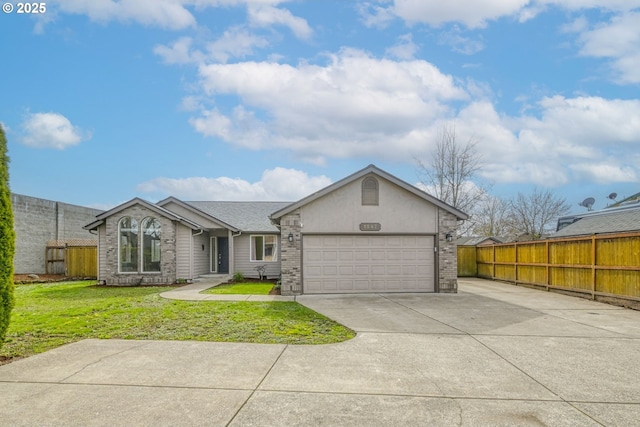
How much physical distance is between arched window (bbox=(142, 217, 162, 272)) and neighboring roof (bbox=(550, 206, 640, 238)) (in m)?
19.6

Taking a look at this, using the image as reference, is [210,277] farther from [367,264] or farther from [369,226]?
[369,226]

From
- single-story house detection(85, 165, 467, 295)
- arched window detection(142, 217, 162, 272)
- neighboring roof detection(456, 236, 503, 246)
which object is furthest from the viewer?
neighboring roof detection(456, 236, 503, 246)

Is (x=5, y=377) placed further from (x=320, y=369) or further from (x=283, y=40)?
(x=283, y=40)

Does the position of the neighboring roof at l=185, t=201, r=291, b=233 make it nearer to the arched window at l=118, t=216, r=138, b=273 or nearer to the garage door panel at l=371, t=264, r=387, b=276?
the arched window at l=118, t=216, r=138, b=273

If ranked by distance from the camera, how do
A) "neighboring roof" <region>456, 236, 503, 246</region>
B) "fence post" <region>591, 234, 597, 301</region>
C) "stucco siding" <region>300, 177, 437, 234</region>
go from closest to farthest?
"fence post" <region>591, 234, 597, 301</region> → "stucco siding" <region>300, 177, 437, 234</region> → "neighboring roof" <region>456, 236, 503, 246</region>

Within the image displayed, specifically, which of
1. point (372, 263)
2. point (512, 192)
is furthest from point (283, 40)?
point (512, 192)

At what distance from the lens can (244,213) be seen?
76.7 ft

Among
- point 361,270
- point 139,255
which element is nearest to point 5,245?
point 361,270

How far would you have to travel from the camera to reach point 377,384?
5117 mm

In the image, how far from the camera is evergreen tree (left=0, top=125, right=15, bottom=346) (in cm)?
583

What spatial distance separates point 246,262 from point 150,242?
4979 mm

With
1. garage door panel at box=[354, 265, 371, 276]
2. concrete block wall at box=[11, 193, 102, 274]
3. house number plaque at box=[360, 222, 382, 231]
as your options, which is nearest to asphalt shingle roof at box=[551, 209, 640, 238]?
house number plaque at box=[360, 222, 382, 231]

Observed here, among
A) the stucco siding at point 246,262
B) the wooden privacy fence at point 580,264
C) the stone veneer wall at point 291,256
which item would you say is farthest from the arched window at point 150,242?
the wooden privacy fence at point 580,264

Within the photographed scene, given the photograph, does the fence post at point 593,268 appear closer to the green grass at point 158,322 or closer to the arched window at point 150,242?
the green grass at point 158,322
